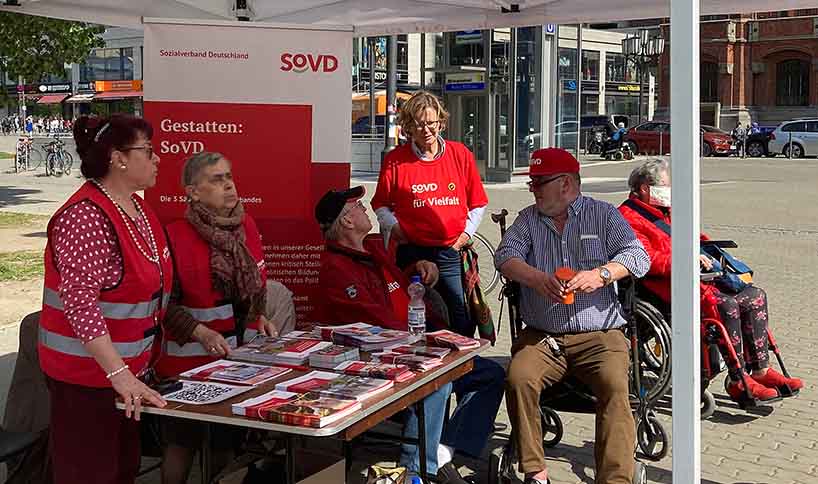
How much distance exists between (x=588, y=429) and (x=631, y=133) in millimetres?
34362

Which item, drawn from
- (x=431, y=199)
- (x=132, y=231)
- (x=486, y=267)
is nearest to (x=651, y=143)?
(x=486, y=267)

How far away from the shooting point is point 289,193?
5.59m

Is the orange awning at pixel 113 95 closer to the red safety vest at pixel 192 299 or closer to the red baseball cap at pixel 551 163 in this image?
the red baseball cap at pixel 551 163

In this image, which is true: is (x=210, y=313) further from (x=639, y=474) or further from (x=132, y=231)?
(x=639, y=474)

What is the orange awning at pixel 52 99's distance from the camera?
7009 centimetres

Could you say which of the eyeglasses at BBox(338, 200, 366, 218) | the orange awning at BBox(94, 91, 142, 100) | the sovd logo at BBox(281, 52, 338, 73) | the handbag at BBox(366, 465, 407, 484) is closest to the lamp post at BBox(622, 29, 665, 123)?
the orange awning at BBox(94, 91, 142, 100)

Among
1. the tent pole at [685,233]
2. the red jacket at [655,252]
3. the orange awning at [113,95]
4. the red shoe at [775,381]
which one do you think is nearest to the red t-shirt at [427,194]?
the red jacket at [655,252]

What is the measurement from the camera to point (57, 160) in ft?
88.9

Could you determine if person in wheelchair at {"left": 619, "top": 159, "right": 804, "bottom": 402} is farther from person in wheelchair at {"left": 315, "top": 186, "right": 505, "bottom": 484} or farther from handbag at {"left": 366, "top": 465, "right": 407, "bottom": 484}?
handbag at {"left": 366, "top": 465, "right": 407, "bottom": 484}

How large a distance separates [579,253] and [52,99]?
72.4 metres

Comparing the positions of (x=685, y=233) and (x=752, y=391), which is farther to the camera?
(x=752, y=391)

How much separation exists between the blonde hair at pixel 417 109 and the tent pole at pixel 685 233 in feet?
7.46

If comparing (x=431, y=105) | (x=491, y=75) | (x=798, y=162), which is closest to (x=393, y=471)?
(x=431, y=105)

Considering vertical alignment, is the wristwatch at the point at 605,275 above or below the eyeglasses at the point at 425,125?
below
